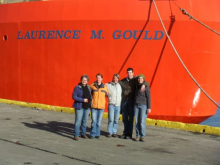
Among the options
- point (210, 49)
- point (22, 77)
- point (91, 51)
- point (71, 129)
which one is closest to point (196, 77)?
point (210, 49)

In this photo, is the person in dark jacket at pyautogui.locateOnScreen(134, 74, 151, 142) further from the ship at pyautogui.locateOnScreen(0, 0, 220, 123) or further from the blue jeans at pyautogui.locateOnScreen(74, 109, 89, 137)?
the ship at pyautogui.locateOnScreen(0, 0, 220, 123)

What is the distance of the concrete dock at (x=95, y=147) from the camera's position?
7.25 metres

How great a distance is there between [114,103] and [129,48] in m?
3.65

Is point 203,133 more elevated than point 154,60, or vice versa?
point 154,60

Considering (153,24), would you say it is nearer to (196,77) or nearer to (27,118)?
(196,77)

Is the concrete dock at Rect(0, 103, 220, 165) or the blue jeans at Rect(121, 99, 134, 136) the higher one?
the blue jeans at Rect(121, 99, 134, 136)

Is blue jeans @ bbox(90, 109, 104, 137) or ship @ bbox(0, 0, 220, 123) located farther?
ship @ bbox(0, 0, 220, 123)

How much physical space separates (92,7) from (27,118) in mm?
4051

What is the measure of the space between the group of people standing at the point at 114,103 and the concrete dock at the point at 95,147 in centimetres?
31

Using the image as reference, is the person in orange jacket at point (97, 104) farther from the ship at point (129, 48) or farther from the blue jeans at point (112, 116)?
the ship at point (129, 48)

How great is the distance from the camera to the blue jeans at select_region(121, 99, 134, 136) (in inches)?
376

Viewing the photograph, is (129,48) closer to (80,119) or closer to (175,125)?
(175,125)

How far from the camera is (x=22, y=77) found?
14852mm

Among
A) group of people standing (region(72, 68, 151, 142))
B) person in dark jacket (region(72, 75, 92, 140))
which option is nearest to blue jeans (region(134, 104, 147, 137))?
group of people standing (region(72, 68, 151, 142))
